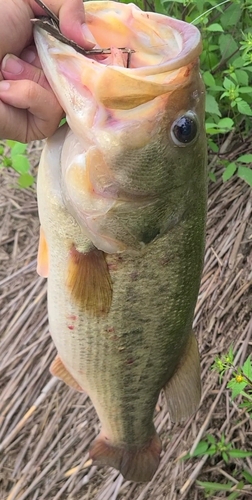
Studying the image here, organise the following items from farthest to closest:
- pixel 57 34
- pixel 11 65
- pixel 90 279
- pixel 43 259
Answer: pixel 43 259 < pixel 90 279 < pixel 11 65 < pixel 57 34

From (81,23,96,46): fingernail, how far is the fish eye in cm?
27

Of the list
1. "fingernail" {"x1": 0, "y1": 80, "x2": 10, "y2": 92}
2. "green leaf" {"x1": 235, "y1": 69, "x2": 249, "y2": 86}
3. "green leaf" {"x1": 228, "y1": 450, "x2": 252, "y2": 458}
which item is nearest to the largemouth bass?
"fingernail" {"x1": 0, "y1": 80, "x2": 10, "y2": 92}

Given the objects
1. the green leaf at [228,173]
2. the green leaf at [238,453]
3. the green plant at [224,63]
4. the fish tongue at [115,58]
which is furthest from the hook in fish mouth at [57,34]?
the green leaf at [238,453]

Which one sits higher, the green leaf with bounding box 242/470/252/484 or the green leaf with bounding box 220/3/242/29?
the green leaf with bounding box 220/3/242/29

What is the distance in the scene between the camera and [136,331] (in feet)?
5.91

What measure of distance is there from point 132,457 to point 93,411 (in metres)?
0.89

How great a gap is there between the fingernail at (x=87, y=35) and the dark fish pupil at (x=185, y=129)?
0.88 feet

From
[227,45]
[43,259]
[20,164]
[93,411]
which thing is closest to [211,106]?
[227,45]

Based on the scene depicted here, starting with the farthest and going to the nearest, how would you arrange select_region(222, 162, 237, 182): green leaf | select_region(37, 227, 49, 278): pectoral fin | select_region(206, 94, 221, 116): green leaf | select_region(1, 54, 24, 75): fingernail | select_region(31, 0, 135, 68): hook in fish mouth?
select_region(222, 162, 237, 182): green leaf
select_region(206, 94, 221, 116): green leaf
select_region(37, 227, 49, 278): pectoral fin
select_region(1, 54, 24, 75): fingernail
select_region(31, 0, 135, 68): hook in fish mouth

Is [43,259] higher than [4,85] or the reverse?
the reverse

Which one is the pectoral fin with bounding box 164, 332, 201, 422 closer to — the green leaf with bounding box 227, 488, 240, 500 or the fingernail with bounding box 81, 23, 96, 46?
the green leaf with bounding box 227, 488, 240, 500

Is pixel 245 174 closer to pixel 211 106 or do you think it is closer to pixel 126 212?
pixel 211 106

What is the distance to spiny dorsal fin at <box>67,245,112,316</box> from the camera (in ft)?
5.32

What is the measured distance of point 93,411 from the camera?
305 cm
